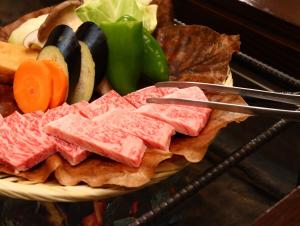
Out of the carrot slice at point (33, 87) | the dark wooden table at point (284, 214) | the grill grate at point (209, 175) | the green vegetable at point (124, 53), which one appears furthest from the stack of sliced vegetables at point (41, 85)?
the dark wooden table at point (284, 214)

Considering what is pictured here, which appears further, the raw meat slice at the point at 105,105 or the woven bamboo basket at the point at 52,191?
the raw meat slice at the point at 105,105

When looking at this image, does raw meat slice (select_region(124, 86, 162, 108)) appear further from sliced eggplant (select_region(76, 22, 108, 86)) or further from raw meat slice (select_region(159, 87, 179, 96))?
sliced eggplant (select_region(76, 22, 108, 86))

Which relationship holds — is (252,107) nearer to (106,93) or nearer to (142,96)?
(142,96)

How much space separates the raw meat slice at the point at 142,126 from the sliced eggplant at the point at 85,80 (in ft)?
1.05

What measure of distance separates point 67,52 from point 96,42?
0.48 feet

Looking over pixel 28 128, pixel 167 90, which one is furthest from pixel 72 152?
pixel 167 90

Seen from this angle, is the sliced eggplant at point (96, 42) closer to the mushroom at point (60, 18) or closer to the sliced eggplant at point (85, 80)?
the sliced eggplant at point (85, 80)

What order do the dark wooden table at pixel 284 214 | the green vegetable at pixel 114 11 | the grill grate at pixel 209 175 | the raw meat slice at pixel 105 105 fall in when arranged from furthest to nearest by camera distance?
the green vegetable at pixel 114 11, the raw meat slice at pixel 105 105, the grill grate at pixel 209 175, the dark wooden table at pixel 284 214

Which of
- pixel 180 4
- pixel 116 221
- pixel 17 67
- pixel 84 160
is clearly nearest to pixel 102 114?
pixel 84 160

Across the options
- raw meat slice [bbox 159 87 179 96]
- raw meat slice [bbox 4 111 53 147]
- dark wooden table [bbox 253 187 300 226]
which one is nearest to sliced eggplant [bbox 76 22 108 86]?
raw meat slice [bbox 159 87 179 96]

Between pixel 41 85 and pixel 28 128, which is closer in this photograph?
pixel 28 128

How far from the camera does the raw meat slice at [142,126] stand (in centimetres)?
168

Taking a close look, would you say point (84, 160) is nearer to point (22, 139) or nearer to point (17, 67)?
point (22, 139)

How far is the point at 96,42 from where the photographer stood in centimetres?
213
